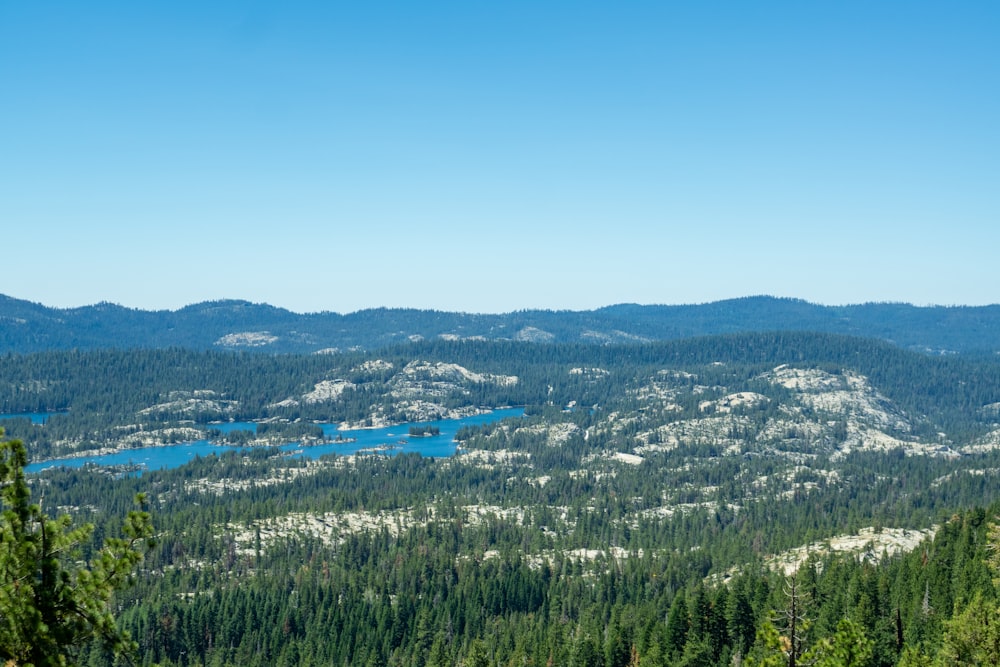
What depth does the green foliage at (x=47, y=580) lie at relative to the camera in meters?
24.5

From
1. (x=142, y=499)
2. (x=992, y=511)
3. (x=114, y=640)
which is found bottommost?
(x=992, y=511)

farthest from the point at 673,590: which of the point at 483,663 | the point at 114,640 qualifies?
the point at 114,640

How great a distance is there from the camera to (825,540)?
573ft

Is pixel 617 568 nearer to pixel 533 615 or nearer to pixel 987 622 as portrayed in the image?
pixel 533 615

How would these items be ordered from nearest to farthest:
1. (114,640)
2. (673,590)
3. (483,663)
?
(114,640), (483,663), (673,590)

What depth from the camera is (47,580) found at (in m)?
25.5

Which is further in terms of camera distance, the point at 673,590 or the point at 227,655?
the point at 673,590

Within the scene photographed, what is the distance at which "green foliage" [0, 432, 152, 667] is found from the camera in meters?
24.5

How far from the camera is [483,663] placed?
9981 cm

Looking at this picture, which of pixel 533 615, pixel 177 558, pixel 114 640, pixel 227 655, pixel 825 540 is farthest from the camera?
pixel 177 558

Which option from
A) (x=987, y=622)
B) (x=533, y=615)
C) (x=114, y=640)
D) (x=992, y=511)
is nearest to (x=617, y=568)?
→ (x=533, y=615)

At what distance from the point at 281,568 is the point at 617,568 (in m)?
73.8

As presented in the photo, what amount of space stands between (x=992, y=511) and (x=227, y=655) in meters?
123

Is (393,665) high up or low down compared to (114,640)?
down
